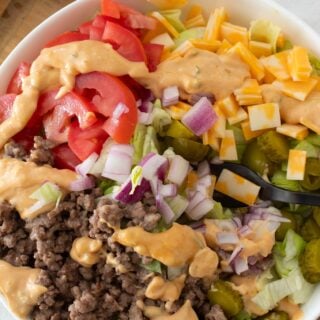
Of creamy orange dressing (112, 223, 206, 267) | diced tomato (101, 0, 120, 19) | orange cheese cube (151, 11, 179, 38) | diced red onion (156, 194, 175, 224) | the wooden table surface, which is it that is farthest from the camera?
the wooden table surface

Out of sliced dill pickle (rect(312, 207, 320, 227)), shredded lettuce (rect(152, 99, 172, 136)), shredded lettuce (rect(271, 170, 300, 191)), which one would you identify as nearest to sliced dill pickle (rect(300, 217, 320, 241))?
sliced dill pickle (rect(312, 207, 320, 227))

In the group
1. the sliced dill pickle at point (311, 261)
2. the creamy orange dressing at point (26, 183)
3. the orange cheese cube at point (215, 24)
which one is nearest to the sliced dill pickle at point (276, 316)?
the sliced dill pickle at point (311, 261)

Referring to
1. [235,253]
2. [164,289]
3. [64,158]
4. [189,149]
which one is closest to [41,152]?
[64,158]

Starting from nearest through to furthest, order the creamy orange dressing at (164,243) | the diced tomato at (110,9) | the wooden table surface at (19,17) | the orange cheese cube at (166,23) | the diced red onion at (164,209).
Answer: the creamy orange dressing at (164,243)
the diced red onion at (164,209)
the diced tomato at (110,9)
the orange cheese cube at (166,23)
the wooden table surface at (19,17)

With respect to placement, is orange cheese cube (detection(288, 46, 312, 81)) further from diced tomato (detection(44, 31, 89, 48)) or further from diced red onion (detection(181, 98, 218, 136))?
diced tomato (detection(44, 31, 89, 48))

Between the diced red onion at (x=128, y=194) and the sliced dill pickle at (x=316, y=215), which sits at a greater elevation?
the diced red onion at (x=128, y=194)

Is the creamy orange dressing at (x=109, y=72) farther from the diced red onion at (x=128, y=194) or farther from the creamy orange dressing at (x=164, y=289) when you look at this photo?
the creamy orange dressing at (x=164, y=289)
